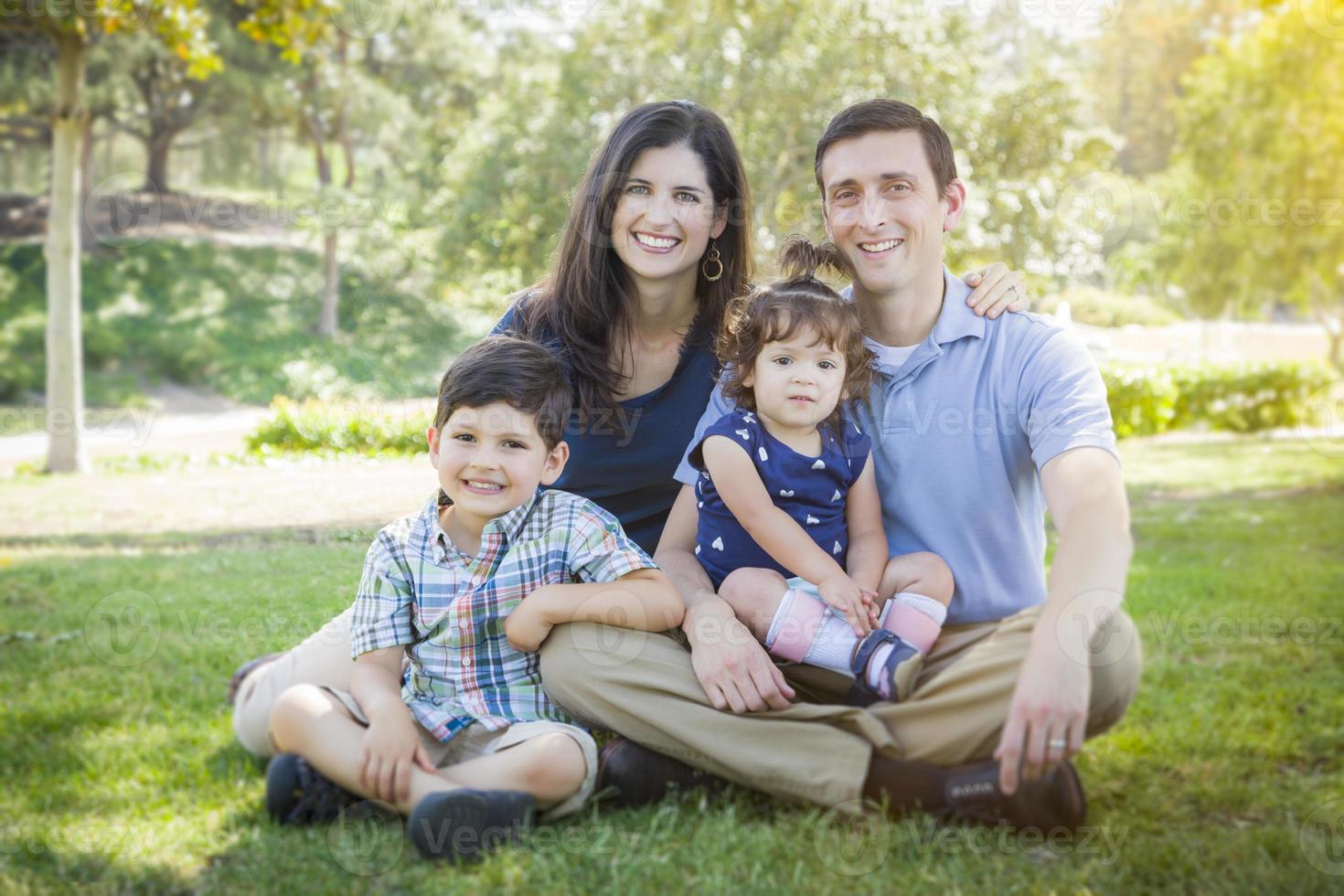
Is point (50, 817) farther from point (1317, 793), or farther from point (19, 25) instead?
point (19, 25)

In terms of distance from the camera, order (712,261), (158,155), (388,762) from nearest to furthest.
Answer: (388,762)
(712,261)
(158,155)


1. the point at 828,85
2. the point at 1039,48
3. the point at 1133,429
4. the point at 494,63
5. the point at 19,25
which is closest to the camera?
Answer: the point at 19,25

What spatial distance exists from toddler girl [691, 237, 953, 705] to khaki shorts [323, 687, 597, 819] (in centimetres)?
47

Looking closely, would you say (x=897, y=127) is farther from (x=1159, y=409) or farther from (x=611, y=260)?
(x=1159, y=409)

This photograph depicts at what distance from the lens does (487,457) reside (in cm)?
255

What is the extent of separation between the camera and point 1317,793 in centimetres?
255

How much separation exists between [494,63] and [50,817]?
19.6m

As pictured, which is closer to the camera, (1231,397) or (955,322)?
(955,322)

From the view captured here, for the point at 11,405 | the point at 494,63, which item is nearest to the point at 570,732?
the point at 11,405

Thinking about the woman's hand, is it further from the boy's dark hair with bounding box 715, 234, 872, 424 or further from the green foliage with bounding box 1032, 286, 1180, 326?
the green foliage with bounding box 1032, 286, 1180, 326

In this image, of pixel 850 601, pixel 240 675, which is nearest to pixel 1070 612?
pixel 850 601

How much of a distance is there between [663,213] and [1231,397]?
12.5 metres

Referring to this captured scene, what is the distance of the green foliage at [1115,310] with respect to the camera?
2458cm

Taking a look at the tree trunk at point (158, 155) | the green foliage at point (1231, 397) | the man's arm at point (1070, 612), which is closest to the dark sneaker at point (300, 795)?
the man's arm at point (1070, 612)
